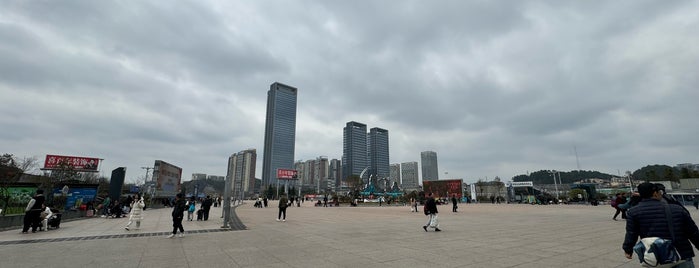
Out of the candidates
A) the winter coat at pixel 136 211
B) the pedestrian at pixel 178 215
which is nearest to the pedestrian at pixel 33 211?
the winter coat at pixel 136 211

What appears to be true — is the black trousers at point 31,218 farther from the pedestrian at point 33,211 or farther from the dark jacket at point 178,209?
the dark jacket at point 178,209

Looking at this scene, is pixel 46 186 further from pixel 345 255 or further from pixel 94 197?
pixel 345 255

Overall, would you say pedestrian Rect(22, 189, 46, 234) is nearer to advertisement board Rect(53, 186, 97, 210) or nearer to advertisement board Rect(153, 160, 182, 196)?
advertisement board Rect(53, 186, 97, 210)

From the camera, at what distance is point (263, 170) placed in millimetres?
171875

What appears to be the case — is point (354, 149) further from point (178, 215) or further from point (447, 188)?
point (178, 215)

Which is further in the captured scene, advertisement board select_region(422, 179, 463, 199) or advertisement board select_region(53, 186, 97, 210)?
advertisement board select_region(422, 179, 463, 199)

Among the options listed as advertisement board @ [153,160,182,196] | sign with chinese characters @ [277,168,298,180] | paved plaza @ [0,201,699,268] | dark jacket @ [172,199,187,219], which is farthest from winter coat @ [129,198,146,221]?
sign with chinese characters @ [277,168,298,180]

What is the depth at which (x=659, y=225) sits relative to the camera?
139 inches

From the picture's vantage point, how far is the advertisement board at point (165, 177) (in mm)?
55625

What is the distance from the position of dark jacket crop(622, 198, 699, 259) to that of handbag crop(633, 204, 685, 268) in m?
0.10

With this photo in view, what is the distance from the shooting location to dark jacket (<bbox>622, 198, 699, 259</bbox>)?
344cm

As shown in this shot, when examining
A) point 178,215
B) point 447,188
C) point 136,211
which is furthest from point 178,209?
point 447,188

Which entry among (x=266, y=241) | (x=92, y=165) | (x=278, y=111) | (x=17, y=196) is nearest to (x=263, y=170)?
(x=278, y=111)

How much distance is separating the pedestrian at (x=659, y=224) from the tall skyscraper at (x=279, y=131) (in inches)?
6439
